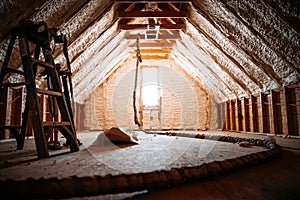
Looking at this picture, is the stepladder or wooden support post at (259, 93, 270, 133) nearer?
the stepladder

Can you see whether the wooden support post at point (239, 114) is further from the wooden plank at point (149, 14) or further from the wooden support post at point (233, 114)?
the wooden plank at point (149, 14)

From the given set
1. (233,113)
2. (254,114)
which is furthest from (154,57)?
(254,114)

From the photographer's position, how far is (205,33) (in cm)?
438

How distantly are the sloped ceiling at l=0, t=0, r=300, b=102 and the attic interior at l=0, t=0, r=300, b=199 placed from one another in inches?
0.7

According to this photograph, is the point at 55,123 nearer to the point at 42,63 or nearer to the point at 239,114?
the point at 42,63

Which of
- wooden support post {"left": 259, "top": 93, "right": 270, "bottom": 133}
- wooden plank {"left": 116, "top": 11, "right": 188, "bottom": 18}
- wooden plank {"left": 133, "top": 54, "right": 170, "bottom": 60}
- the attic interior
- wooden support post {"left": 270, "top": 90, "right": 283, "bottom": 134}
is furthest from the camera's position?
wooden plank {"left": 133, "top": 54, "right": 170, "bottom": 60}

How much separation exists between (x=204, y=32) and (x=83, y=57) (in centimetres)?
275

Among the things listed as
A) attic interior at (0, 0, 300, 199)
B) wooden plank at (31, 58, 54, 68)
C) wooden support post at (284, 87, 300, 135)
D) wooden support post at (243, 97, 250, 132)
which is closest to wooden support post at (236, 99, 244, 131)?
attic interior at (0, 0, 300, 199)

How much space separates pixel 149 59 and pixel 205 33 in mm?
4296

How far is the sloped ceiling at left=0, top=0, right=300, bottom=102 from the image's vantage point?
274 centimetres

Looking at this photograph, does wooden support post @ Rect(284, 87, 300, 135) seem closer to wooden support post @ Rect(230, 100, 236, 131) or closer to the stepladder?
wooden support post @ Rect(230, 100, 236, 131)

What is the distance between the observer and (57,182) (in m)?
1.02

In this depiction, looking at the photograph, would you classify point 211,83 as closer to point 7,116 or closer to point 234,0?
point 234,0

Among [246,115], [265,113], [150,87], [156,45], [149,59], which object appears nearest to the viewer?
[265,113]
